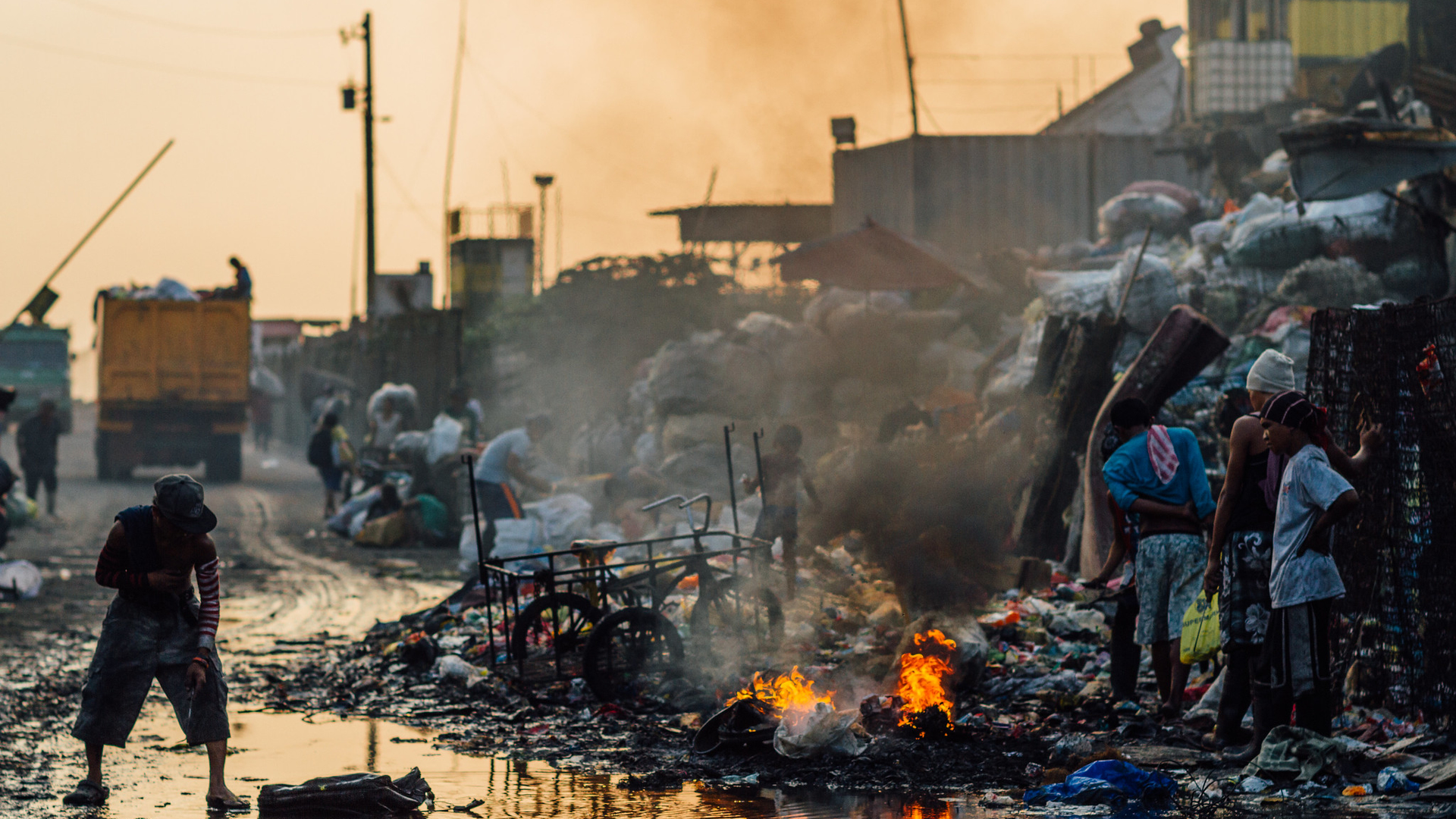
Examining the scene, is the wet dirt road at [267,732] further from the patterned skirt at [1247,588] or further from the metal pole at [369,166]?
the metal pole at [369,166]

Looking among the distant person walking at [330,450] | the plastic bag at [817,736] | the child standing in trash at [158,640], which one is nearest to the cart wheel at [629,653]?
the plastic bag at [817,736]

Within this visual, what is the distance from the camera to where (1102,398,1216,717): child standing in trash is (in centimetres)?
631

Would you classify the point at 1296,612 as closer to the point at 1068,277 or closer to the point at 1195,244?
the point at 1068,277

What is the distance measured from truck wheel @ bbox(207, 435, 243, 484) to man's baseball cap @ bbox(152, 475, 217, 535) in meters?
18.1

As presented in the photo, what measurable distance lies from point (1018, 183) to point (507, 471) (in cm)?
1168

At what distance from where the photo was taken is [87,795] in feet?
17.5

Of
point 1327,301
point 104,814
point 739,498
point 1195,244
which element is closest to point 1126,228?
point 1195,244

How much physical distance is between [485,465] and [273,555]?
361 cm

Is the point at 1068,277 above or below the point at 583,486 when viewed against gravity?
above

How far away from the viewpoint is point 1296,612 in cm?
532

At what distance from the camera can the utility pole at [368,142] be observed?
90.2 ft

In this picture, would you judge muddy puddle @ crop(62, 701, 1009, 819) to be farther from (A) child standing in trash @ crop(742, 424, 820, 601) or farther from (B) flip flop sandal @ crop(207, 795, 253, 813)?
(A) child standing in trash @ crop(742, 424, 820, 601)

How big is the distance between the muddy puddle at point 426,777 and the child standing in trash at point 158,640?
0.83 feet

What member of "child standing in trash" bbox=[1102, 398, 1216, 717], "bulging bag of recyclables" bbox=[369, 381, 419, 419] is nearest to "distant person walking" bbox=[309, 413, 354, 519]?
"bulging bag of recyclables" bbox=[369, 381, 419, 419]
